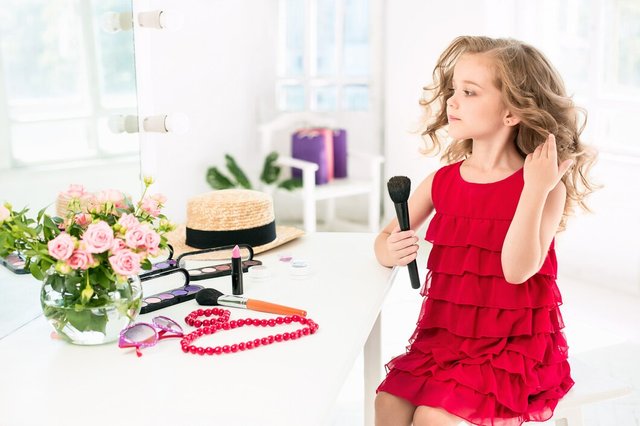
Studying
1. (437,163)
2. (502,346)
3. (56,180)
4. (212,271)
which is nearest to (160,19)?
(56,180)

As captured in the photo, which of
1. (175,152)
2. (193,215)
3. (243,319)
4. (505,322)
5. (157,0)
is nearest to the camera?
(243,319)

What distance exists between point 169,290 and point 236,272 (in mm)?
143

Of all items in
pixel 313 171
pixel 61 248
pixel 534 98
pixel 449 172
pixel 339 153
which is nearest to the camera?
pixel 61 248

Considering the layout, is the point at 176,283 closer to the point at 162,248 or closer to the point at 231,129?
the point at 162,248

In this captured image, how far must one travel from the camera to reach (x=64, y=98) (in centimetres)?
166

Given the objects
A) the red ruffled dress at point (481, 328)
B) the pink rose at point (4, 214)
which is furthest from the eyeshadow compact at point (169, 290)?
the red ruffled dress at point (481, 328)

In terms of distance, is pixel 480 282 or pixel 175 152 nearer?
pixel 480 282

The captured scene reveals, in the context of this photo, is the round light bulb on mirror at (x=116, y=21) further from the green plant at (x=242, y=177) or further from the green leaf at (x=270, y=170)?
the green leaf at (x=270, y=170)

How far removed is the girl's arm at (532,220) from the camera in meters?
1.57

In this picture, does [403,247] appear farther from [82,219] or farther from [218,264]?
[82,219]

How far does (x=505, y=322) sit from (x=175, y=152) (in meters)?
2.82

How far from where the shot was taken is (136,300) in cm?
135

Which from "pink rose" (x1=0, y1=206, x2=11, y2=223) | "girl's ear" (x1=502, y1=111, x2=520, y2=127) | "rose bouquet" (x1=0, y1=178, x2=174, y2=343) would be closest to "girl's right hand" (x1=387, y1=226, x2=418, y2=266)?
"girl's ear" (x1=502, y1=111, x2=520, y2=127)

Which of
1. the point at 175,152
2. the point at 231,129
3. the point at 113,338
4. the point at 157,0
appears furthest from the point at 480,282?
the point at 231,129
